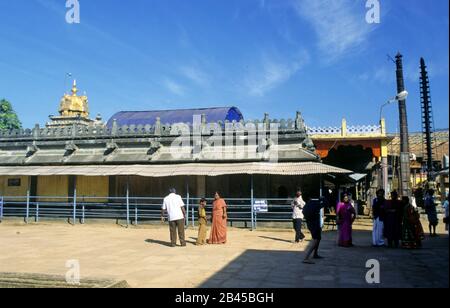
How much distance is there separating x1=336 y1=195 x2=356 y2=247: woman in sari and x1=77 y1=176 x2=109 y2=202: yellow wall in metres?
10.9

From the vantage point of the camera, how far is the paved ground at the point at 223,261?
7172 mm

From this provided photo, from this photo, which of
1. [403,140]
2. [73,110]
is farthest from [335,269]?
[73,110]

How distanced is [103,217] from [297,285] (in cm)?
1282

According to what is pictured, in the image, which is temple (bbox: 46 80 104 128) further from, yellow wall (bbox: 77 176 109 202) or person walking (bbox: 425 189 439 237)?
person walking (bbox: 425 189 439 237)

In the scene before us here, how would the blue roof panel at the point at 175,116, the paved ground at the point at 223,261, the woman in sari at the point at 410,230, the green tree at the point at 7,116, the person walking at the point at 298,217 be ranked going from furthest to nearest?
the green tree at the point at 7,116 < the blue roof panel at the point at 175,116 < the person walking at the point at 298,217 < the woman in sari at the point at 410,230 < the paved ground at the point at 223,261

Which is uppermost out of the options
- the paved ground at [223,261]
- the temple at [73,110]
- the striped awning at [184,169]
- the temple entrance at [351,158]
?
the temple at [73,110]

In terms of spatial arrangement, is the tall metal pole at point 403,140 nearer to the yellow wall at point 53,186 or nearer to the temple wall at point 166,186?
the temple wall at point 166,186

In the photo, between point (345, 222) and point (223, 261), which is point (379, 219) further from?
point (223, 261)

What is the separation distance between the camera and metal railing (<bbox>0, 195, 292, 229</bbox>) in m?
16.1

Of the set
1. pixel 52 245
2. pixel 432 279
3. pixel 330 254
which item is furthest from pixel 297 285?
pixel 52 245

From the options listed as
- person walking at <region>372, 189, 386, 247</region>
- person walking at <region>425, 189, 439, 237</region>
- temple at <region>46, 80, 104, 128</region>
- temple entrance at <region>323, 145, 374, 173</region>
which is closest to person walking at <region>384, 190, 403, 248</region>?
person walking at <region>372, 189, 386, 247</region>

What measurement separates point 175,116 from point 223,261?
15.9 meters

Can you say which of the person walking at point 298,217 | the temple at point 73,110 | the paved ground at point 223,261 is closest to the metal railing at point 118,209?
the paved ground at point 223,261

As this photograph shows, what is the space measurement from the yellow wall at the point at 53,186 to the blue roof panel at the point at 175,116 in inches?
221
